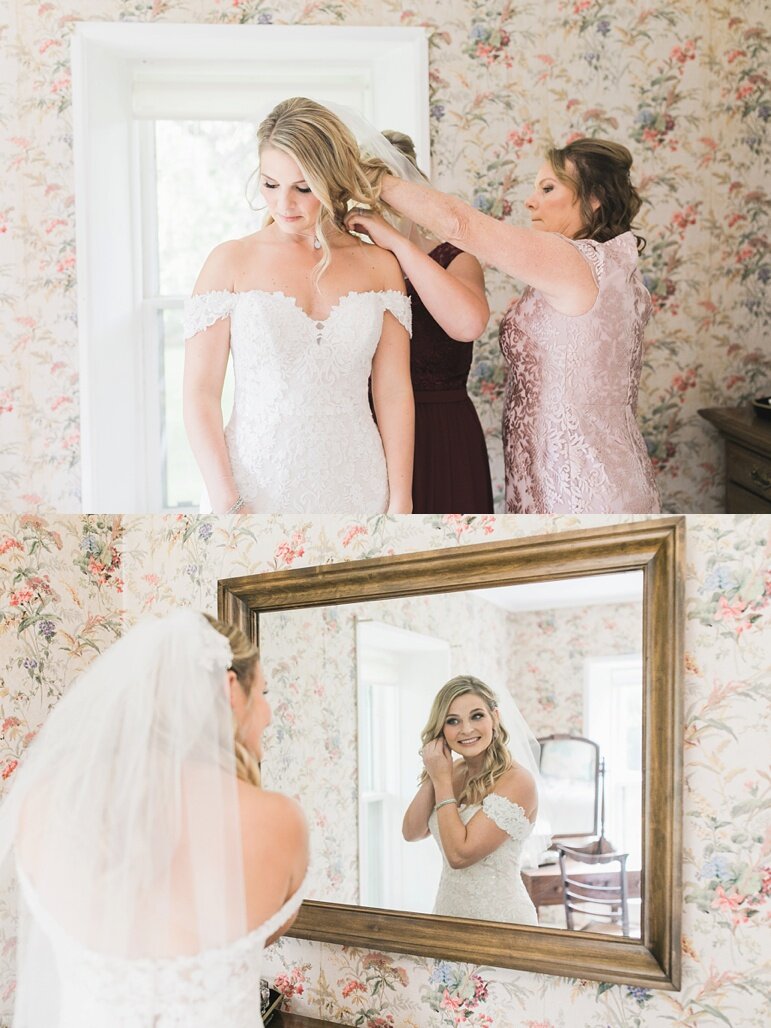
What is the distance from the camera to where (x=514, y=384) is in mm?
2232

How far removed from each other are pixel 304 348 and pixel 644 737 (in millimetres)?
913

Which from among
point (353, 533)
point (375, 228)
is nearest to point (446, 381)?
point (375, 228)

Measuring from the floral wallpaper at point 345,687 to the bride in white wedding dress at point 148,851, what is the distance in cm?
34

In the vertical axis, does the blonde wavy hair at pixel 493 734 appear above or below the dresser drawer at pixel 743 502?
below

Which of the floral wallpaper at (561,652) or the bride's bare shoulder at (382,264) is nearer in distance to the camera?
the floral wallpaper at (561,652)

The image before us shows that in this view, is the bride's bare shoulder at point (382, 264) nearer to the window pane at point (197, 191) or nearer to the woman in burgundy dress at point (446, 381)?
the woman in burgundy dress at point (446, 381)

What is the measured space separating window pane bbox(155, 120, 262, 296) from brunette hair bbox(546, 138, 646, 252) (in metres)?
0.98

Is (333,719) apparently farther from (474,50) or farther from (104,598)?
(474,50)

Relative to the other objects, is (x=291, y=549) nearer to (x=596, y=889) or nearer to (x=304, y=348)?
(x=304, y=348)

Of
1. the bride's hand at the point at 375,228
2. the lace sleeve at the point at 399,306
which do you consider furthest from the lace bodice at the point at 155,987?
the bride's hand at the point at 375,228

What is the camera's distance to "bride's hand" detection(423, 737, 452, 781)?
1.80m

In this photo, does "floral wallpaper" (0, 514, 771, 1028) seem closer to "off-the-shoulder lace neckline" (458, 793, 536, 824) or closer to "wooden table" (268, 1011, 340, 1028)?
"wooden table" (268, 1011, 340, 1028)

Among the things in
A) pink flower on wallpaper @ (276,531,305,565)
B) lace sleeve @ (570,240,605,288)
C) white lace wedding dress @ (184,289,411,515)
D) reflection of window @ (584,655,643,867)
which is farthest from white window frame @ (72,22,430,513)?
reflection of window @ (584,655,643,867)

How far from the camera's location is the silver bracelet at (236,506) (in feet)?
6.61
